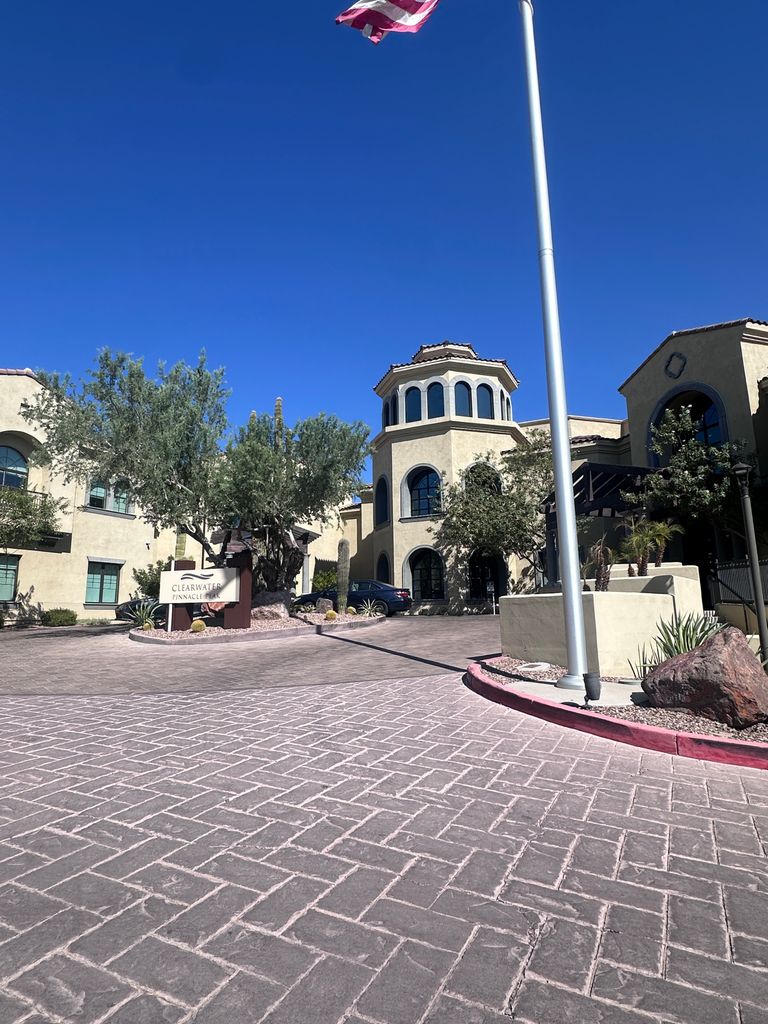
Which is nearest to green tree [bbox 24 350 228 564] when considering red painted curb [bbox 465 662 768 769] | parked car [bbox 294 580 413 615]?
parked car [bbox 294 580 413 615]

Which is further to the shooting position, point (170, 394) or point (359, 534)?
point (359, 534)

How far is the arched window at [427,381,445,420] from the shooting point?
27844 mm

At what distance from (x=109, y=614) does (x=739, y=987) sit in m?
28.4

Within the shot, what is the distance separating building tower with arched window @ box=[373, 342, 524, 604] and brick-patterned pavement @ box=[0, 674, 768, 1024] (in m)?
21.3

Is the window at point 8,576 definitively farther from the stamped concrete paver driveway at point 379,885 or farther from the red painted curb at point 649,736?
the red painted curb at point 649,736

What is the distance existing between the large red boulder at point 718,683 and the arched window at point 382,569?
887 inches

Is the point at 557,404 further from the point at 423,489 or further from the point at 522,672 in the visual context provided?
the point at 423,489

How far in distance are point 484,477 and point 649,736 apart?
21.8 metres

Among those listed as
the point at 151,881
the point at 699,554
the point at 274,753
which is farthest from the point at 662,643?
the point at 699,554

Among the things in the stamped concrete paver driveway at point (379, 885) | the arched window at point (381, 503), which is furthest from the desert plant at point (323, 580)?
the stamped concrete paver driveway at point (379, 885)

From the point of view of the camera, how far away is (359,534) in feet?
116

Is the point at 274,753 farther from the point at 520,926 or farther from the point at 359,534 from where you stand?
the point at 359,534

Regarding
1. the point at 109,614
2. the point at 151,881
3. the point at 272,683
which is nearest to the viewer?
the point at 151,881

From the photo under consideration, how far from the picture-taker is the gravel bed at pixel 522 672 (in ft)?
26.3
